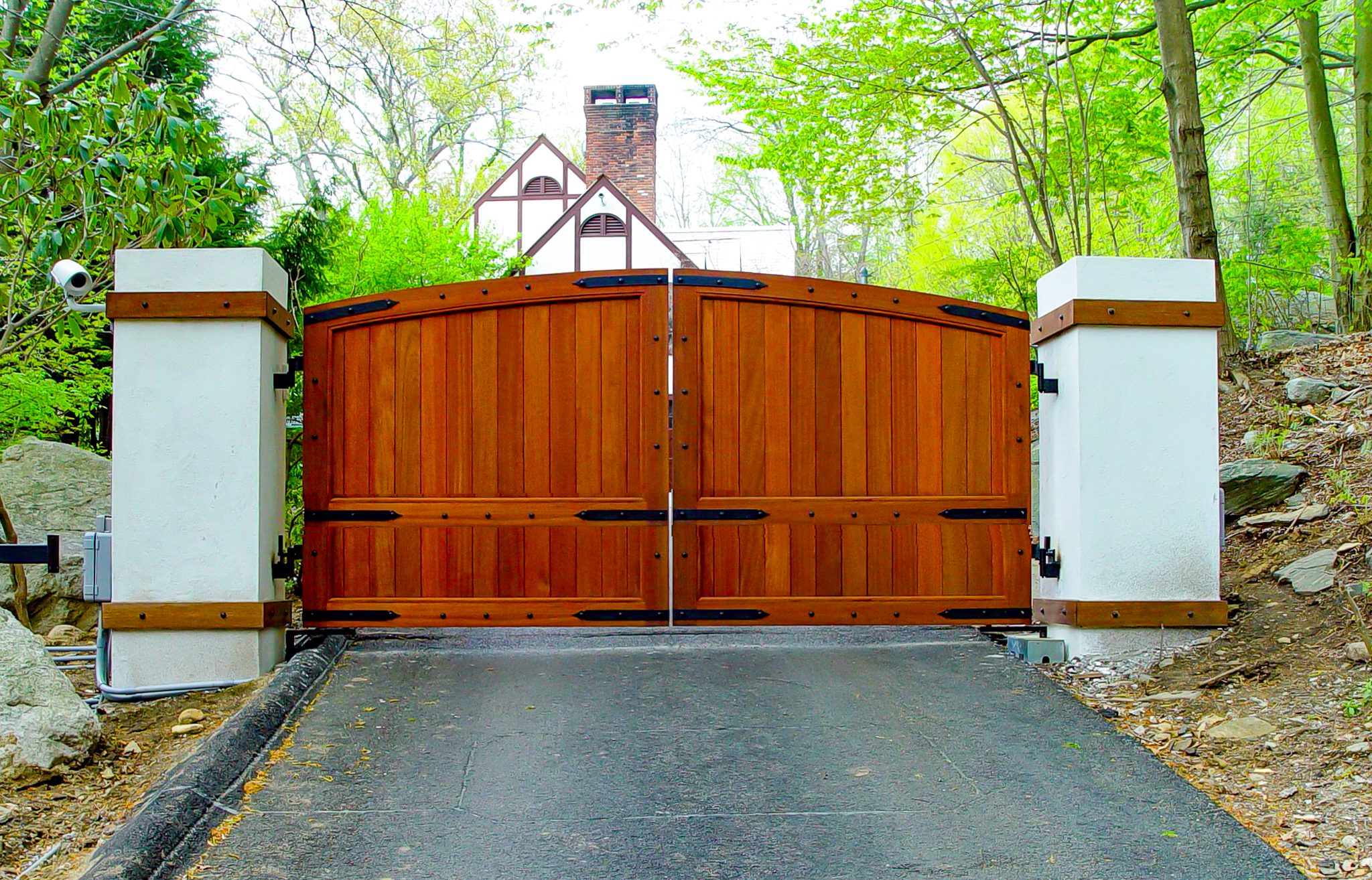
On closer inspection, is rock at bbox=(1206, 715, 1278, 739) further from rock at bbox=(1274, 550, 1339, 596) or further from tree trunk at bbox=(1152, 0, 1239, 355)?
tree trunk at bbox=(1152, 0, 1239, 355)

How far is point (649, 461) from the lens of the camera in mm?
5113

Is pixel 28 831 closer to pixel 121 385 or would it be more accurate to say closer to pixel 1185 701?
pixel 121 385

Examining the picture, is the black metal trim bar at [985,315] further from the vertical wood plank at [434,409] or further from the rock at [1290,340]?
the rock at [1290,340]

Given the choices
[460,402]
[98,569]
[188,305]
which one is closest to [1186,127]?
[460,402]

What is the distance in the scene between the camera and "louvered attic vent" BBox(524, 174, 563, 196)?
25.3 metres

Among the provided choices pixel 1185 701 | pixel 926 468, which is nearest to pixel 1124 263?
pixel 926 468

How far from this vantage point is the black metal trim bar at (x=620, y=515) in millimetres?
5109

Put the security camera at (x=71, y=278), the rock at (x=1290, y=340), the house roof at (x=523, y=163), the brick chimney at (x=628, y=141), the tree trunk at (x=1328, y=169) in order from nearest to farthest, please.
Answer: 1. the security camera at (x=71, y=278)
2. the rock at (x=1290, y=340)
3. the tree trunk at (x=1328, y=169)
4. the house roof at (x=523, y=163)
5. the brick chimney at (x=628, y=141)

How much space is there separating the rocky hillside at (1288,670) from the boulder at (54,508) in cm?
561

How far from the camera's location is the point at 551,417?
5141 millimetres

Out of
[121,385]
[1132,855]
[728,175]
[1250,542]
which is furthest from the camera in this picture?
[728,175]

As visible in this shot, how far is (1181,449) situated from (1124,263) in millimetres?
869

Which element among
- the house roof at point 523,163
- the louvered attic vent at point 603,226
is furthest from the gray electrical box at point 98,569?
the house roof at point 523,163

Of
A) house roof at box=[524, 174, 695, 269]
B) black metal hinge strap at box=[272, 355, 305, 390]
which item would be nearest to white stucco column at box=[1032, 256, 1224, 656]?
black metal hinge strap at box=[272, 355, 305, 390]
